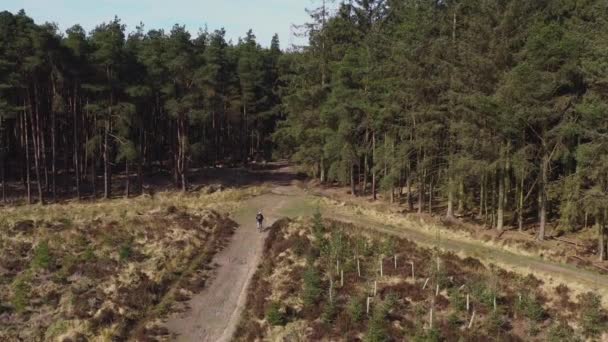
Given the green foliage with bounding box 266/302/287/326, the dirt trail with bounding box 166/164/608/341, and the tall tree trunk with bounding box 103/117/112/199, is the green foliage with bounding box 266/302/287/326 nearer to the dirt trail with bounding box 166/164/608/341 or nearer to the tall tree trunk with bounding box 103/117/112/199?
the dirt trail with bounding box 166/164/608/341

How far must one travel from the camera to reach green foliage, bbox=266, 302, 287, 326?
2091 centimetres

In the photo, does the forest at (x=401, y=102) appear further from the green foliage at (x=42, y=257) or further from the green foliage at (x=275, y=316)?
the green foliage at (x=275, y=316)

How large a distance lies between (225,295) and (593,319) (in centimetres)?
1544

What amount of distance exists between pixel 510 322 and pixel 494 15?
17774 millimetres

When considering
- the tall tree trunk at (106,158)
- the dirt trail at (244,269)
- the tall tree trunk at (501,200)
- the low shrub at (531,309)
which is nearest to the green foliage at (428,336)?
the low shrub at (531,309)

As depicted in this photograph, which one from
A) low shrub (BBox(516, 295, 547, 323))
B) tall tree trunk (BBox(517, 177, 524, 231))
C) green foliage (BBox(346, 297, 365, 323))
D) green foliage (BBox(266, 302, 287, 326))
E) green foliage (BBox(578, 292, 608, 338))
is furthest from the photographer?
tall tree trunk (BBox(517, 177, 524, 231))

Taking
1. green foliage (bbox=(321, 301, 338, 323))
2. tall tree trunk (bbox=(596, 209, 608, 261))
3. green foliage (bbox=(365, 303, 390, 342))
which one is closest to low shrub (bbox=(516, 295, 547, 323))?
green foliage (bbox=(365, 303, 390, 342))

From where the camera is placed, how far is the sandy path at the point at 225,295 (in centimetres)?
2136

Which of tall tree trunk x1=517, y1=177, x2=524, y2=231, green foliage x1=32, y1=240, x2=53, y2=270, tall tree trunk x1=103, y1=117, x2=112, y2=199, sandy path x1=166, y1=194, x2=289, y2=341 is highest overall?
tall tree trunk x1=103, y1=117, x2=112, y2=199

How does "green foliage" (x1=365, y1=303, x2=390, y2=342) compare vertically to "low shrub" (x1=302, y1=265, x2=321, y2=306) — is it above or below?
below

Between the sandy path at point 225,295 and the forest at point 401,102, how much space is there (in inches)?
431

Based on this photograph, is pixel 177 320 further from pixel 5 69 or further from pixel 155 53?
pixel 155 53

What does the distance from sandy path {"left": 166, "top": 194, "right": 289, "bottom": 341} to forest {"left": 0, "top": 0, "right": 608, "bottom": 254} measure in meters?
11.0

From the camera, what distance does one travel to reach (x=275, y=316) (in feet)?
68.6
